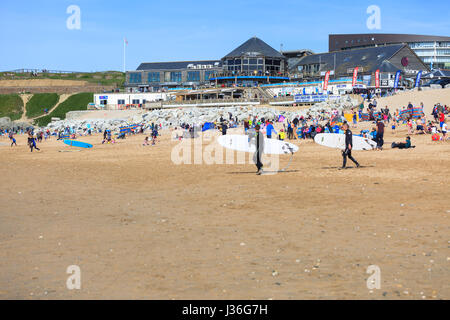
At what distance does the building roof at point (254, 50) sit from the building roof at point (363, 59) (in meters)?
6.76

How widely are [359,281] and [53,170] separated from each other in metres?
16.9

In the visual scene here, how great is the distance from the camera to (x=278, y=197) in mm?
12570

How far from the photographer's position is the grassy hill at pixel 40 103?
335 ft

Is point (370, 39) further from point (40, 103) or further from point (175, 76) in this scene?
point (40, 103)

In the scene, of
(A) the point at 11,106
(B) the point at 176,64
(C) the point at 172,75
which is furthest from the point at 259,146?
(A) the point at 11,106

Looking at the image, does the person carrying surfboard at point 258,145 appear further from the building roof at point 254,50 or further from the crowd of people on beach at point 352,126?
the building roof at point 254,50

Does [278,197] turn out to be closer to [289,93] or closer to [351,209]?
[351,209]

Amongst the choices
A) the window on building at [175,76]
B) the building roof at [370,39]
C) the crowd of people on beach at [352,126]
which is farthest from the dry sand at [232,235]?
the building roof at [370,39]

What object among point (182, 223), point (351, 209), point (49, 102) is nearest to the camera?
point (182, 223)

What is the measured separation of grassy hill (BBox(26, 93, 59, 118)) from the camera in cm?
10203

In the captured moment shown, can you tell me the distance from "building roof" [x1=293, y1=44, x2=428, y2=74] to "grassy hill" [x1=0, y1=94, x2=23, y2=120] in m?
60.1

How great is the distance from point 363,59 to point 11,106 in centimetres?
7112
